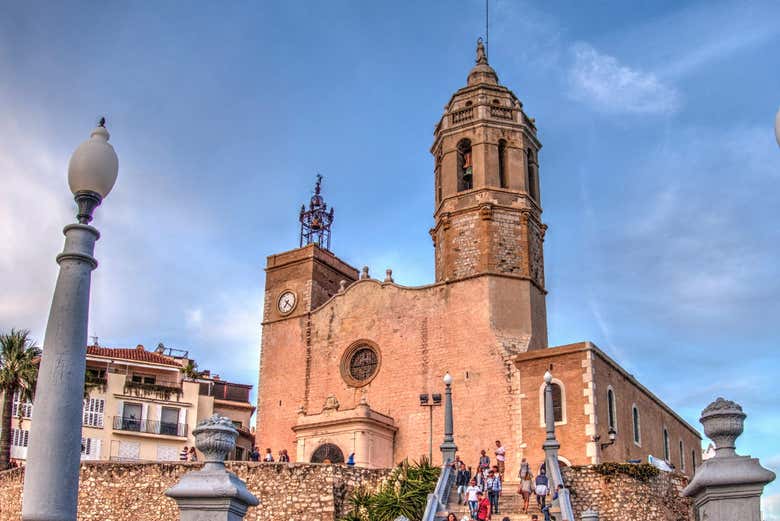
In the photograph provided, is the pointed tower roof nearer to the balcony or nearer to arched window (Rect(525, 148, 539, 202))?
arched window (Rect(525, 148, 539, 202))

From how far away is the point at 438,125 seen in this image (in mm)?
38094

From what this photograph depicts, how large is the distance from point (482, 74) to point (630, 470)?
19987 mm

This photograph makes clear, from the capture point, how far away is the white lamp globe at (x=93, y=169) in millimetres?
7453

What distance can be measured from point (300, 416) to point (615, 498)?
1320cm

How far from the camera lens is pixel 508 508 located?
Answer: 23625mm

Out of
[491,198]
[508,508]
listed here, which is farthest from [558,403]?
[491,198]

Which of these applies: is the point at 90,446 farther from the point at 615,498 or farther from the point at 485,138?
the point at 615,498

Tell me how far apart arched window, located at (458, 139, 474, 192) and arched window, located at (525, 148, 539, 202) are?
229cm

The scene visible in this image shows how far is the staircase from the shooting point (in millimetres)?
21297

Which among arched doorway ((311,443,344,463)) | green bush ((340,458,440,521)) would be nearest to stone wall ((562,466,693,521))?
green bush ((340,458,440,521))

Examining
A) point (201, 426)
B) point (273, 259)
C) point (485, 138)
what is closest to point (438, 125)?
point (485, 138)

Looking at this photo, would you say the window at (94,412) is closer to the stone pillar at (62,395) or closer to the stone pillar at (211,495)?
the stone pillar at (211,495)

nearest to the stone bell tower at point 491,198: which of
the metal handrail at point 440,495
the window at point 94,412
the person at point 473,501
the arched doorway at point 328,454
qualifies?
the arched doorway at point 328,454

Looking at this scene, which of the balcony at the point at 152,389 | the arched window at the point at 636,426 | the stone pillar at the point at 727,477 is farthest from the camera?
the balcony at the point at 152,389
